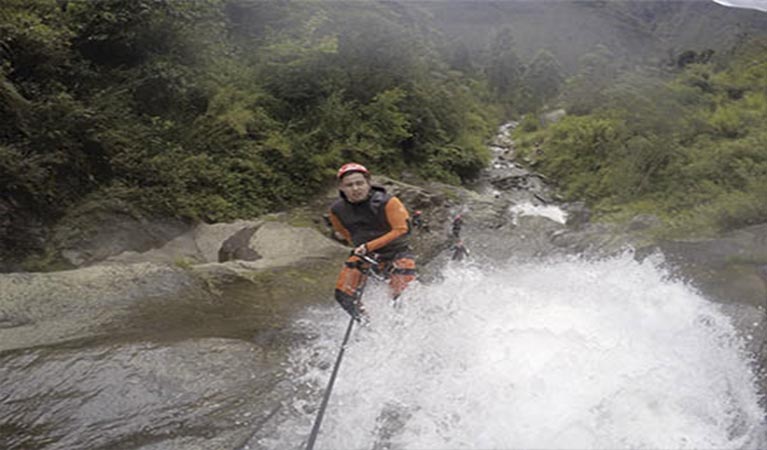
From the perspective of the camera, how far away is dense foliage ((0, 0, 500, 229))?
9578 mm

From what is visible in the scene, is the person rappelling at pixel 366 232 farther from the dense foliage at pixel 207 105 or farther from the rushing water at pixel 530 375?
the dense foliage at pixel 207 105

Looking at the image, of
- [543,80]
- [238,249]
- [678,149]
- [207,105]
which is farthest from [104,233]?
[543,80]

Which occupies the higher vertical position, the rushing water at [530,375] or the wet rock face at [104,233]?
the rushing water at [530,375]

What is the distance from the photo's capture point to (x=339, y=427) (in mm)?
5152

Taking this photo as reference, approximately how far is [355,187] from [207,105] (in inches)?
330

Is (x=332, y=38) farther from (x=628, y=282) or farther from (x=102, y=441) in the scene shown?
(x=102, y=441)

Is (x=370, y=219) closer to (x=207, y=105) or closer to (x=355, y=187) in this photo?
(x=355, y=187)

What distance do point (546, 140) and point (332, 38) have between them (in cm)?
1256

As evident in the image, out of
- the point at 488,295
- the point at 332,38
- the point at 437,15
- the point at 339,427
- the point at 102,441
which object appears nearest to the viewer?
the point at 102,441

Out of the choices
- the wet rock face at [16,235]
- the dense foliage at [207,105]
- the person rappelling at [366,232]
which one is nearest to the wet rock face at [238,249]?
the dense foliage at [207,105]

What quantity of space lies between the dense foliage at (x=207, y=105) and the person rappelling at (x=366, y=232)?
503 centimetres

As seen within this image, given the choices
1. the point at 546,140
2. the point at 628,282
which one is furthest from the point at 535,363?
the point at 546,140

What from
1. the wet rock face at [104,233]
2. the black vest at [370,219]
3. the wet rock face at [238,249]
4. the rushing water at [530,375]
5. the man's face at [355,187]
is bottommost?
the wet rock face at [238,249]

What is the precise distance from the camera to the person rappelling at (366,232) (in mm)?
6707
